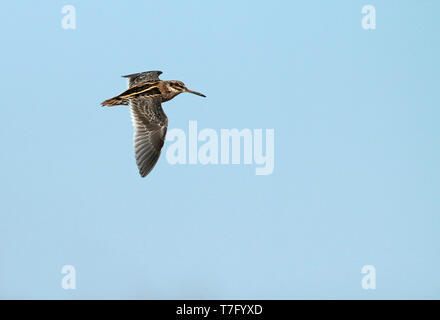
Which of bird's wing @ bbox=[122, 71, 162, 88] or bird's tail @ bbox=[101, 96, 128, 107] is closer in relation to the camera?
bird's tail @ bbox=[101, 96, 128, 107]

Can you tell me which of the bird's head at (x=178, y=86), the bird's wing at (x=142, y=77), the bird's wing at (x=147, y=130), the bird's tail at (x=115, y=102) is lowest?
the bird's wing at (x=147, y=130)

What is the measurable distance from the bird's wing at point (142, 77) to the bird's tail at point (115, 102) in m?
2.24

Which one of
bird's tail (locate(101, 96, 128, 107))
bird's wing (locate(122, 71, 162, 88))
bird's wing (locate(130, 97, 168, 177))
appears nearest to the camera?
bird's wing (locate(130, 97, 168, 177))

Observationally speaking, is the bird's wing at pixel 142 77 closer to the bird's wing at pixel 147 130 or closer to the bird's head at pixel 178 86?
the bird's head at pixel 178 86

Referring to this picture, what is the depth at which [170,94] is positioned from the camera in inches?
959

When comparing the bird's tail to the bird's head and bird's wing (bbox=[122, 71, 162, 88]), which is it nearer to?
the bird's head

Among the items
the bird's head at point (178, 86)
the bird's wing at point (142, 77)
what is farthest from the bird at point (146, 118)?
the bird's wing at point (142, 77)

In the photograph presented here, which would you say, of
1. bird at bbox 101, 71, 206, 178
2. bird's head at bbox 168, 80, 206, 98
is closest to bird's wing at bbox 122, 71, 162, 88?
bird's head at bbox 168, 80, 206, 98

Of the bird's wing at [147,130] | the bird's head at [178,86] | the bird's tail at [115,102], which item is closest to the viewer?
the bird's wing at [147,130]

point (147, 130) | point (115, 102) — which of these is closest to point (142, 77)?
point (115, 102)

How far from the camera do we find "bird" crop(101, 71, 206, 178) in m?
22.0

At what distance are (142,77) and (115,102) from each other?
111 inches

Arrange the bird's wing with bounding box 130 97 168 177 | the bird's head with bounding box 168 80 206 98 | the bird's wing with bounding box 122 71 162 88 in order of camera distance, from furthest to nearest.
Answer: the bird's wing with bounding box 122 71 162 88
the bird's head with bounding box 168 80 206 98
the bird's wing with bounding box 130 97 168 177

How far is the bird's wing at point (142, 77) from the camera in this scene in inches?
993
